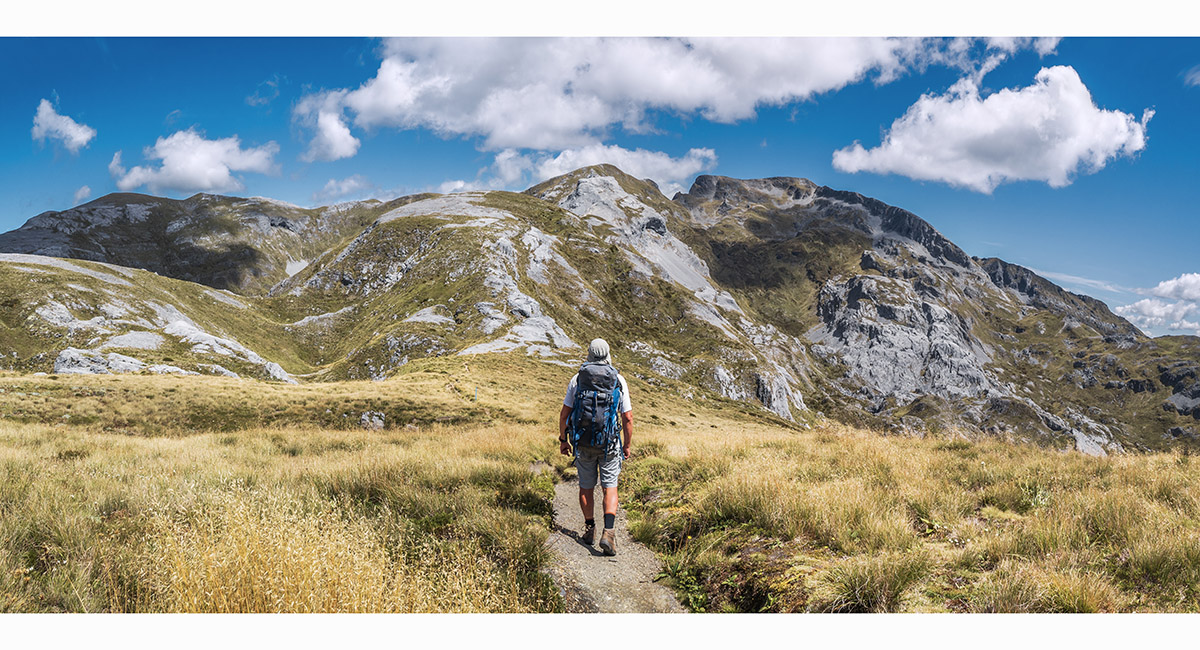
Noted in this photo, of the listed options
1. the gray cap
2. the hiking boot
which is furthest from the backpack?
the hiking boot

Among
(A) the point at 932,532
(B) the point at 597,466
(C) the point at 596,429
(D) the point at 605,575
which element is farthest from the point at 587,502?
(A) the point at 932,532

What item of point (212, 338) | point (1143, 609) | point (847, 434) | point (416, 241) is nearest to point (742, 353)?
point (416, 241)

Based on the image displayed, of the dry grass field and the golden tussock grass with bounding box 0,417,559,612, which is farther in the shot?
the dry grass field

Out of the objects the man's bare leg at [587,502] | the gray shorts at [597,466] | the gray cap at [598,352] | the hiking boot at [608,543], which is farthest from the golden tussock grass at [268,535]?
the gray cap at [598,352]

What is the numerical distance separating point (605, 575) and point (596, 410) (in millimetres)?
2298

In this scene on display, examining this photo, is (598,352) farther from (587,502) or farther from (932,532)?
(932,532)

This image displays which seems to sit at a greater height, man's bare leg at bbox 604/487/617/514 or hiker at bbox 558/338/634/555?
hiker at bbox 558/338/634/555

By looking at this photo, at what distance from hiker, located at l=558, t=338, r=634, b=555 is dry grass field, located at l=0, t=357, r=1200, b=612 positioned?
2.59 feet

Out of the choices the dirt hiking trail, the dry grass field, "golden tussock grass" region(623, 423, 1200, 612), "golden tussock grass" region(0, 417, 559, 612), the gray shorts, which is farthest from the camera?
the gray shorts

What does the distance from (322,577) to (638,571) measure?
394 centimetres

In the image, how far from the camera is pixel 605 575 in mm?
6207

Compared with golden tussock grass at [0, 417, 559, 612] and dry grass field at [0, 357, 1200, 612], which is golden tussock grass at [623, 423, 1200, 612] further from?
golden tussock grass at [0, 417, 559, 612]

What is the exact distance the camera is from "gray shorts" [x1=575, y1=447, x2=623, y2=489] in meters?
7.54

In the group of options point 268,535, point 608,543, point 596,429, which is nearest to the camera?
point 268,535
